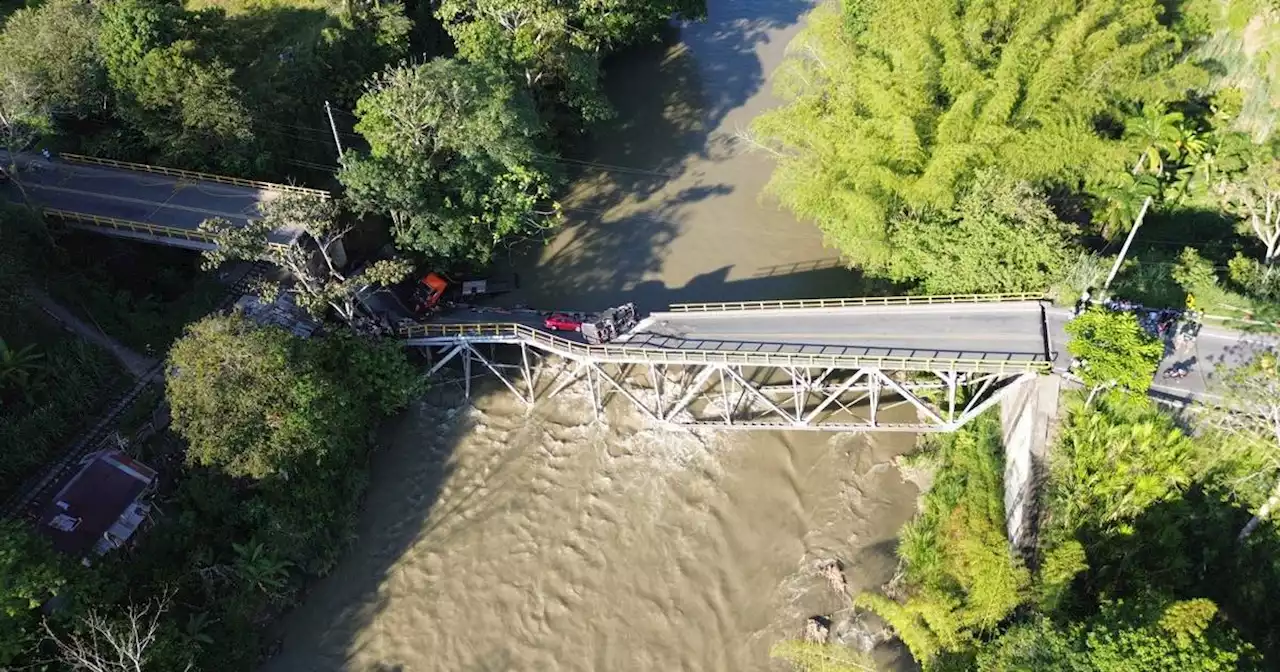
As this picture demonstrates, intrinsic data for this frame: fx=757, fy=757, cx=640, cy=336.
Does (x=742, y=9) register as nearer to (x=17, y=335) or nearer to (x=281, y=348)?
(x=281, y=348)

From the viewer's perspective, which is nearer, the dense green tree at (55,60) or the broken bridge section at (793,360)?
the broken bridge section at (793,360)

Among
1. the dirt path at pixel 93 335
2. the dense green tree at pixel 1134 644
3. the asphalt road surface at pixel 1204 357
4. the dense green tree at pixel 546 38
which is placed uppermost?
the dense green tree at pixel 546 38

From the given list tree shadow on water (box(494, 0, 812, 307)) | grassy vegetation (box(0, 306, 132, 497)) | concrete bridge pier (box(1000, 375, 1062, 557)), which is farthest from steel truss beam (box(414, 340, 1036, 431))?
grassy vegetation (box(0, 306, 132, 497))

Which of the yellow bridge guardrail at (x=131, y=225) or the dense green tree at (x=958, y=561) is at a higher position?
the yellow bridge guardrail at (x=131, y=225)

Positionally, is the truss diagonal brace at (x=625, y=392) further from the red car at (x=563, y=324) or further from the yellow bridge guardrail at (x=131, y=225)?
the yellow bridge guardrail at (x=131, y=225)

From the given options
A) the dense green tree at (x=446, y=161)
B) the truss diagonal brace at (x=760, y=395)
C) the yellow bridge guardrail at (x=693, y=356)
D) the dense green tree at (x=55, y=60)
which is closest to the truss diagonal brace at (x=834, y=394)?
the truss diagonal brace at (x=760, y=395)

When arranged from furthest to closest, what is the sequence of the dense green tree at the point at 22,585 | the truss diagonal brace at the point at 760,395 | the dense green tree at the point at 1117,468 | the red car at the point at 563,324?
the red car at the point at 563,324 < the truss diagonal brace at the point at 760,395 < the dense green tree at the point at 1117,468 < the dense green tree at the point at 22,585

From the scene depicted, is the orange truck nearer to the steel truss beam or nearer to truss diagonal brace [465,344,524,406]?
the steel truss beam

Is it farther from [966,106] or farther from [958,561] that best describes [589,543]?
[966,106]
